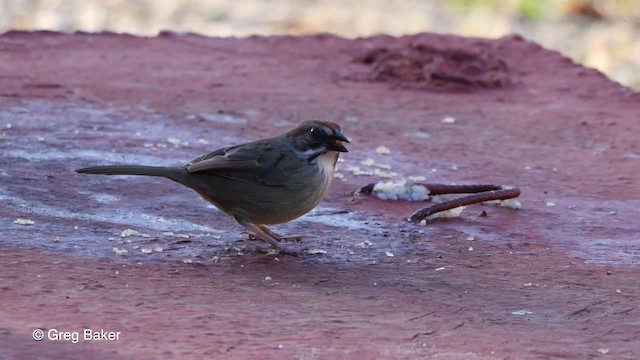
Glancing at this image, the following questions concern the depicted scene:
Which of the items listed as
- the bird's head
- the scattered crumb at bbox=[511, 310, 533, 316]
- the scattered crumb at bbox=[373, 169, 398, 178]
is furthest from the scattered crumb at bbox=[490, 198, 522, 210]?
the scattered crumb at bbox=[511, 310, 533, 316]

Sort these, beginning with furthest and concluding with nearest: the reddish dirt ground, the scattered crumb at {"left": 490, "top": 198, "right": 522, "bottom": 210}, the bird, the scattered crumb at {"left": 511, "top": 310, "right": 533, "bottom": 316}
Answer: the scattered crumb at {"left": 490, "top": 198, "right": 522, "bottom": 210} → the bird → the scattered crumb at {"left": 511, "top": 310, "right": 533, "bottom": 316} → the reddish dirt ground

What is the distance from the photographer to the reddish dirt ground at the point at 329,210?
3873mm

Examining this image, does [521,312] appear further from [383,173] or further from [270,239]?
[383,173]

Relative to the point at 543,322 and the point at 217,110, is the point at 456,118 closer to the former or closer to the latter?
the point at 217,110

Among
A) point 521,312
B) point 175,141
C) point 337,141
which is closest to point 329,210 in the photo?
point 337,141

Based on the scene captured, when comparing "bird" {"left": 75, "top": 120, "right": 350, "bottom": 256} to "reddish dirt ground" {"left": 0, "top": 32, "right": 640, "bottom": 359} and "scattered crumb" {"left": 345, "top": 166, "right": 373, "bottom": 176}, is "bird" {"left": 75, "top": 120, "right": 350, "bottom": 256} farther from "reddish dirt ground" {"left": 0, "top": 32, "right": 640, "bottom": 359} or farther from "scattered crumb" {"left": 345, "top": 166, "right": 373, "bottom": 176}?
"scattered crumb" {"left": 345, "top": 166, "right": 373, "bottom": 176}

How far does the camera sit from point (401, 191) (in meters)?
5.80

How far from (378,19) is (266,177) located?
34.9ft

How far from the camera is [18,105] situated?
688cm

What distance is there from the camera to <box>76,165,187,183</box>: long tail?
16.5 ft

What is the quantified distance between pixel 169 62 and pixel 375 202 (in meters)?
3.12

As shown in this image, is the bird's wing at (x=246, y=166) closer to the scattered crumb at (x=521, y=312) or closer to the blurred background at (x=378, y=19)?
the scattered crumb at (x=521, y=312)

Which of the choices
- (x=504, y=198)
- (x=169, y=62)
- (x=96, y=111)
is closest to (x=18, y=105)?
(x=96, y=111)

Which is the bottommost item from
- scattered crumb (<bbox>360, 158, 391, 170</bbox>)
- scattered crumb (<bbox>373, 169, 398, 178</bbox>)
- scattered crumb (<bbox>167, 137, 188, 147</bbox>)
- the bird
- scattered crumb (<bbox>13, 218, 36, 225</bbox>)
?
scattered crumb (<bbox>373, 169, 398, 178</bbox>)
